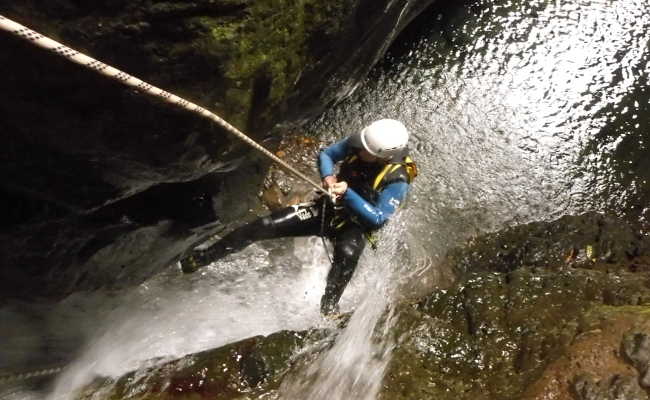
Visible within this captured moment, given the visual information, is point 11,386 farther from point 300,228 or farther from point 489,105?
point 489,105

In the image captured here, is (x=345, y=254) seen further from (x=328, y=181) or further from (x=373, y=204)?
(x=328, y=181)

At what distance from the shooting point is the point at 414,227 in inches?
256

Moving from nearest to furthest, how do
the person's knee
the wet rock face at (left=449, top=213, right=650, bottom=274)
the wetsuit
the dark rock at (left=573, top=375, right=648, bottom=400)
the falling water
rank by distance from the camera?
the dark rock at (left=573, top=375, right=648, bottom=400) → the falling water → the wetsuit → the person's knee → the wet rock face at (left=449, top=213, right=650, bottom=274)

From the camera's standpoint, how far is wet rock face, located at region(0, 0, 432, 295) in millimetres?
2861

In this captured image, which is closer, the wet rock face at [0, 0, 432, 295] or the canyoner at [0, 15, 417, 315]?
the wet rock face at [0, 0, 432, 295]

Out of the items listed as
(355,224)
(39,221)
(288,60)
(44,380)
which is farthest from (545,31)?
(44,380)

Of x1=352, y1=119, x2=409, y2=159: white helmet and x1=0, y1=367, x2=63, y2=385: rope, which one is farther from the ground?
x1=352, y1=119, x2=409, y2=159: white helmet

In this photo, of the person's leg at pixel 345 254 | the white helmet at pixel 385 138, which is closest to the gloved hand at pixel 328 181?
the white helmet at pixel 385 138

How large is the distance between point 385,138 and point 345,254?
1443 millimetres

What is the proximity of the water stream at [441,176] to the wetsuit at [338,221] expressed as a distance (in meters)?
0.56

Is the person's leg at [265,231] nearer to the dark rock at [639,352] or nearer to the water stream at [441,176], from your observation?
the water stream at [441,176]

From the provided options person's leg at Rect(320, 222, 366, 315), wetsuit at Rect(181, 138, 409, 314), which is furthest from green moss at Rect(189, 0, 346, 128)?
person's leg at Rect(320, 222, 366, 315)

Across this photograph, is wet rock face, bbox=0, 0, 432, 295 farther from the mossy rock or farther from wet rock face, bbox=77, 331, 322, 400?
the mossy rock

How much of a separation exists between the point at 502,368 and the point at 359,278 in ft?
7.34
